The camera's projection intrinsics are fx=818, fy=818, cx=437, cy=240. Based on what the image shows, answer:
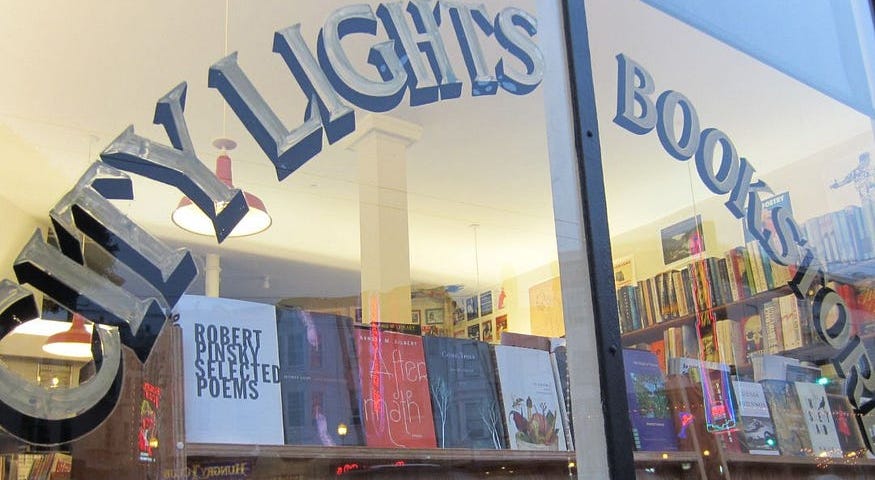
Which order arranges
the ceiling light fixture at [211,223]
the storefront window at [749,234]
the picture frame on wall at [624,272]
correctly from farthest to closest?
the storefront window at [749,234] < the picture frame on wall at [624,272] < the ceiling light fixture at [211,223]

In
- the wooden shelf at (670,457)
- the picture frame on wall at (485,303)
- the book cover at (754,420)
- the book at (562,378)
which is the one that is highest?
the picture frame on wall at (485,303)

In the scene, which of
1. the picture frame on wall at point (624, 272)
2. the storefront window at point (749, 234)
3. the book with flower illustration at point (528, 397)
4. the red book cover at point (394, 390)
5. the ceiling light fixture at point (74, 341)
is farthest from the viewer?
the storefront window at point (749, 234)

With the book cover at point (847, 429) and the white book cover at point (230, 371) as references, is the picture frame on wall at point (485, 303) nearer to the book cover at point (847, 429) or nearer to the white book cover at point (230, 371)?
the white book cover at point (230, 371)

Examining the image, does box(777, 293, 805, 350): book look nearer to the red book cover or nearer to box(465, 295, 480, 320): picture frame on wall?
box(465, 295, 480, 320): picture frame on wall

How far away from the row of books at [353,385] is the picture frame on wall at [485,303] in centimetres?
7

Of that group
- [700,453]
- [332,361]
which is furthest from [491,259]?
[700,453]

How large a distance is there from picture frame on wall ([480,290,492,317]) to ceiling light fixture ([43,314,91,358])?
0.81m

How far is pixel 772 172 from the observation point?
2.00m

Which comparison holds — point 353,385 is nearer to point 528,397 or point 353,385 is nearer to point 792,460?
point 528,397

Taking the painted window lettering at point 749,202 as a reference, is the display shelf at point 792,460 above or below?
below

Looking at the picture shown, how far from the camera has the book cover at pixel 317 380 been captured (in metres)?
1.34

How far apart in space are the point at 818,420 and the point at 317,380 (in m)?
1.40

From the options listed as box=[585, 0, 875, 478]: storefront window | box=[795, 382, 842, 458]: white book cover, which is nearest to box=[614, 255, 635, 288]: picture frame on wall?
box=[585, 0, 875, 478]: storefront window

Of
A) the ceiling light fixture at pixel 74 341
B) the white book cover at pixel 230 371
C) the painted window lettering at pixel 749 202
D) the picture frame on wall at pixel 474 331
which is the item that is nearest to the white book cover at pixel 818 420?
the painted window lettering at pixel 749 202
